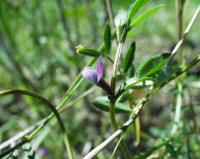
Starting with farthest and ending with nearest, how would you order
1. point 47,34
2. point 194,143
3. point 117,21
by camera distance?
point 47,34 < point 194,143 < point 117,21

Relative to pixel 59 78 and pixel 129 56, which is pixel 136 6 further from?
pixel 59 78

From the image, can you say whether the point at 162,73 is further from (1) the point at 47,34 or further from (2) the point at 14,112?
(2) the point at 14,112

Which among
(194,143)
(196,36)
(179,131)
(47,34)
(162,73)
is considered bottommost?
(196,36)

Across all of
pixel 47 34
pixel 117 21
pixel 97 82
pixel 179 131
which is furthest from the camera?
pixel 47 34

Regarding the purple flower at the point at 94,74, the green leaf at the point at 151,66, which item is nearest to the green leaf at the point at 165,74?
the green leaf at the point at 151,66

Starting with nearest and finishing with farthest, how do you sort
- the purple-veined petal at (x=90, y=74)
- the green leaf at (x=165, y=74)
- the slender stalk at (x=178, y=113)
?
the purple-veined petal at (x=90, y=74) < the green leaf at (x=165, y=74) < the slender stalk at (x=178, y=113)

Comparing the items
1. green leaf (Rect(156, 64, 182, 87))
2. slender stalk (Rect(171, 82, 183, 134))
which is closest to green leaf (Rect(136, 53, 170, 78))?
green leaf (Rect(156, 64, 182, 87))

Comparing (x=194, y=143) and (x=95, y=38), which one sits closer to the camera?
(x=194, y=143)

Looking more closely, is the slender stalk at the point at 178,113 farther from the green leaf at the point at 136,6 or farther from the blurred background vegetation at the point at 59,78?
the green leaf at the point at 136,6

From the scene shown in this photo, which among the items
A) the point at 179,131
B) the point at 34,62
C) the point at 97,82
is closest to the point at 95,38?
the point at 34,62

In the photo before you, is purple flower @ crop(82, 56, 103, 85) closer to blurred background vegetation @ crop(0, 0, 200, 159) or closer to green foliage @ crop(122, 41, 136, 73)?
green foliage @ crop(122, 41, 136, 73)

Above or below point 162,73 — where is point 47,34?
below
